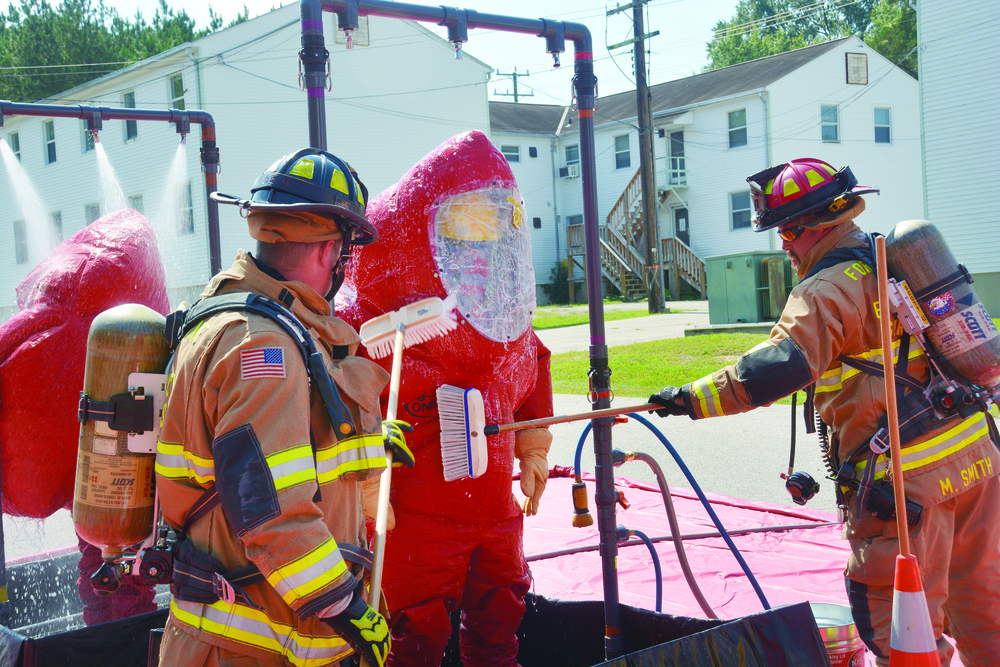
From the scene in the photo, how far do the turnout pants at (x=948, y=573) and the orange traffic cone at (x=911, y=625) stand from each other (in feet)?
2.38

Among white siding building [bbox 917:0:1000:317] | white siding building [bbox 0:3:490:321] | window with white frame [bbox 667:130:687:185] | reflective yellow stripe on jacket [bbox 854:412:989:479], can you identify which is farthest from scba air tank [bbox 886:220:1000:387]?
window with white frame [bbox 667:130:687:185]

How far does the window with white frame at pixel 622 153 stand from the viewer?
89.5 ft

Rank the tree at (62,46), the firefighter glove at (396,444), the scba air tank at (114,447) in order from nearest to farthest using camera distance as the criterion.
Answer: the scba air tank at (114,447) < the firefighter glove at (396,444) < the tree at (62,46)

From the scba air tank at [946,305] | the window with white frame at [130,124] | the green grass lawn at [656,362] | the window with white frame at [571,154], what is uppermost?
the window with white frame at [130,124]

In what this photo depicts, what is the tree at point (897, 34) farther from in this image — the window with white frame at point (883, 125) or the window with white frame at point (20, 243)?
the window with white frame at point (20, 243)

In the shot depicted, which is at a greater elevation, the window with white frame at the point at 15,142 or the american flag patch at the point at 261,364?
the window with white frame at the point at 15,142

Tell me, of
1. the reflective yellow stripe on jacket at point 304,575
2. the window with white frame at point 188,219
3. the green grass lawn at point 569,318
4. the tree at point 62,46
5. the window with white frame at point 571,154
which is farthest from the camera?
the tree at point 62,46

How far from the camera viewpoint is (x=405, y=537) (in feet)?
9.17

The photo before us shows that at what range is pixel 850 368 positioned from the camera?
2.79m

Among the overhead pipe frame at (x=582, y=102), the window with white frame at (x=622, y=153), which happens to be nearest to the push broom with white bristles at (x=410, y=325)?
the overhead pipe frame at (x=582, y=102)

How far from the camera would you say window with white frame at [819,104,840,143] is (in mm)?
24125

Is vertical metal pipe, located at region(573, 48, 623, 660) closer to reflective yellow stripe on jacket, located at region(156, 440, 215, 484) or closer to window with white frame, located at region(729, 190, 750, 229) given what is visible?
reflective yellow stripe on jacket, located at region(156, 440, 215, 484)

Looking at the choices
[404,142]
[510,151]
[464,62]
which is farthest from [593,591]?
[510,151]

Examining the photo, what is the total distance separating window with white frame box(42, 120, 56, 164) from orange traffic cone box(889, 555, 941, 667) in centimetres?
2379
